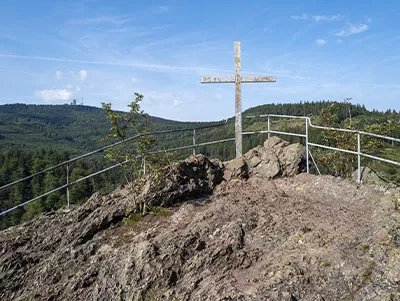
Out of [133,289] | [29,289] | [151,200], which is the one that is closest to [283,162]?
[151,200]

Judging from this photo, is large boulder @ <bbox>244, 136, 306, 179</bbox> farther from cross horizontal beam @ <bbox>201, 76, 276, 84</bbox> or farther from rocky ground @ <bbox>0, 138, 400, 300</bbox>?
cross horizontal beam @ <bbox>201, 76, 276, 84</bbox>

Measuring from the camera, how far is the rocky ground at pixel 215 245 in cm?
491

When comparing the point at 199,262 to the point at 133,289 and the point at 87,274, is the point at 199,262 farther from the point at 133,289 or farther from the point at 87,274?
the point at 87,274

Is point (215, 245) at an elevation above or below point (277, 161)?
below

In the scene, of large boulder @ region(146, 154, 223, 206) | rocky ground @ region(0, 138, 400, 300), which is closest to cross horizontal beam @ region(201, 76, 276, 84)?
large boulder @ region(146, 154, 223, 206)

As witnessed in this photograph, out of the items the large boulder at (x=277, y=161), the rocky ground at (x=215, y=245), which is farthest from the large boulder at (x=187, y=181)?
the large boulder at (x=277, y=161)

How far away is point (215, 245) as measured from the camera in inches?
236

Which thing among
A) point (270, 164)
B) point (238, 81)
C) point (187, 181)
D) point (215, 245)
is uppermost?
point (238, 81)

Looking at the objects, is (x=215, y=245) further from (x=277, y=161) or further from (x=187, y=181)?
(x=277, y=161)

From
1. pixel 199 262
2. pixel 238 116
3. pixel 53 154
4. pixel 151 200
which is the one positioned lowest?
pixel 53 154

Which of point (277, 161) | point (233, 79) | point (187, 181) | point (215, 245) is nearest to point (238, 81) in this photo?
point (233, 79)

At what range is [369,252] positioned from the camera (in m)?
5.25

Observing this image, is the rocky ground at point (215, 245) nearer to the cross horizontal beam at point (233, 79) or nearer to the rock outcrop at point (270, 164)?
the rock outcrop at point (270, 164)

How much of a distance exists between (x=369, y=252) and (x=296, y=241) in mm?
1157
